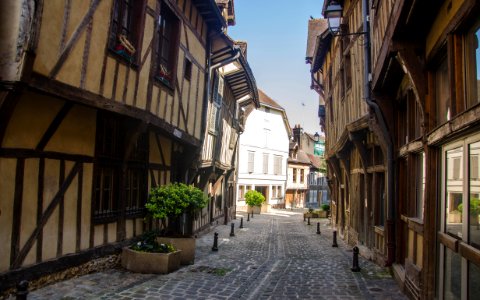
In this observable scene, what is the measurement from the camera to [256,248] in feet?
40.5

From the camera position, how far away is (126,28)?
7.54 meters

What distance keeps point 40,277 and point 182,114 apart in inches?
204

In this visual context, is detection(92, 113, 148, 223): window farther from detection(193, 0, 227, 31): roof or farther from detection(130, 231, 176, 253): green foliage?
detection(193, 0, 227, 31): roof

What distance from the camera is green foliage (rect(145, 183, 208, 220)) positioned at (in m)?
8.80

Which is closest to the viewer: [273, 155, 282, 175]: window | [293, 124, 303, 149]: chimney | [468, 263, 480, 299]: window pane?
[468, 263, 480, 299]: window pane

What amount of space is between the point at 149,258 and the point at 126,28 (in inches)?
164

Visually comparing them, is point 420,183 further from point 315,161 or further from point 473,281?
point 315,161

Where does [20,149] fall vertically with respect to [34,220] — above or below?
above

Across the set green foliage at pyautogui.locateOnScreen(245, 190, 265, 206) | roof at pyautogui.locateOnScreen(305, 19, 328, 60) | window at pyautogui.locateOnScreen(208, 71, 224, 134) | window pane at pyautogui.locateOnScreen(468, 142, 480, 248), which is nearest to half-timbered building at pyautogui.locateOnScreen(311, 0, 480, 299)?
window pane at pyautogui.locateOnScreen(468, 142, 480, 248)

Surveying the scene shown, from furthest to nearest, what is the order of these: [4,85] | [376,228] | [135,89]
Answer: [376,228], [135,89], [4,85]

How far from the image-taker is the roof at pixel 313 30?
917 inches

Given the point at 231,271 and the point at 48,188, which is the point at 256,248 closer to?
the point at 231,271

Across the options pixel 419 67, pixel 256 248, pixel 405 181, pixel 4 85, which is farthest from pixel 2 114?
pixel 256 248

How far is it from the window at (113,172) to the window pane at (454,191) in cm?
525
